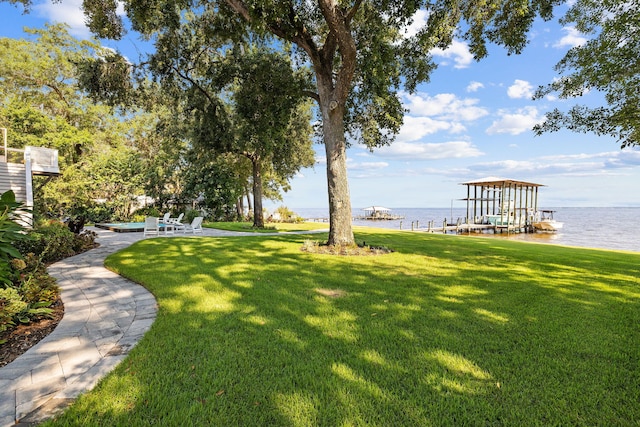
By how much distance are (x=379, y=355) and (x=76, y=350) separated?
10.1 feet

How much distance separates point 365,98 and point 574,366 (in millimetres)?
10376

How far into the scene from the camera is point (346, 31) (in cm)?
806

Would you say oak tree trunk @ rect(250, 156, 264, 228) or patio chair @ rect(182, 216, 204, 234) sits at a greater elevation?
oak tree trunk @ rect(250, 156, 264, 228)

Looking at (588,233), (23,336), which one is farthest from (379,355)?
(588,233)

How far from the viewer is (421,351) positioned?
3016mm

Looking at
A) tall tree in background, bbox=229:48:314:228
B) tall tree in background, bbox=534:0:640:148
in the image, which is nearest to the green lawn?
tall tree in background, bbox=534:0:640:148

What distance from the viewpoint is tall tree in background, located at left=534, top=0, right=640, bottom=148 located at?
671 centimetres

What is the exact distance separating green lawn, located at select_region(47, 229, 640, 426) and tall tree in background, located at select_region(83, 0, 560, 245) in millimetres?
4715

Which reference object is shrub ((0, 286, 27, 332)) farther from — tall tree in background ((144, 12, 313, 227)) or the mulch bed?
tall tree in background ((144, 12, 313, 227))

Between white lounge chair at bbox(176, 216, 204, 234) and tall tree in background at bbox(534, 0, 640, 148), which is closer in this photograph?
tall tree in background at bbox(534, 0, 640, 148)

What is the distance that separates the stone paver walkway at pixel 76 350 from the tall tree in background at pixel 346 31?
223 inches

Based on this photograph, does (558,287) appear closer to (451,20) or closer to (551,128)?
(551,128)

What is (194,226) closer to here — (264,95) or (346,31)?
(264,95)

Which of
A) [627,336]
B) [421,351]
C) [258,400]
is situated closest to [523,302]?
[627,336]
